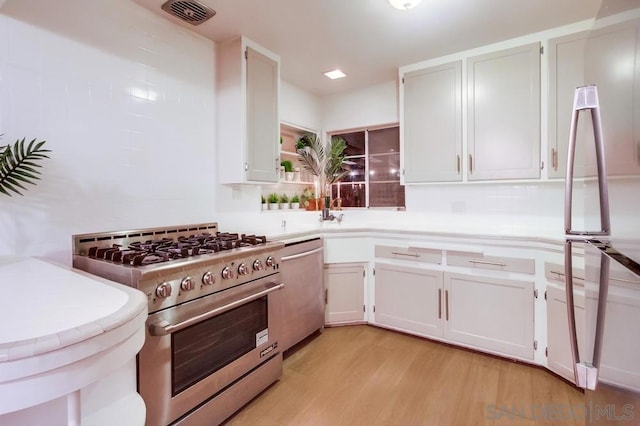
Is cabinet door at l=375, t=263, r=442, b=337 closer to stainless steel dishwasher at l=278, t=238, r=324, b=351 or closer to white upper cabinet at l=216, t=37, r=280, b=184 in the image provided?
stainless steel dishwasher at l=278, t=238, r=324, b=351

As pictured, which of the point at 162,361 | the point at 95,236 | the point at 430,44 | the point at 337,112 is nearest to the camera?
the point at 162,361

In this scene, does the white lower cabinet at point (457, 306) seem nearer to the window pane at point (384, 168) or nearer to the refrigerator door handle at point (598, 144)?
the window pane at point (384, 168)

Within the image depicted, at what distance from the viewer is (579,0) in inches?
80.2

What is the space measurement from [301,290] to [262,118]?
1.46 metres

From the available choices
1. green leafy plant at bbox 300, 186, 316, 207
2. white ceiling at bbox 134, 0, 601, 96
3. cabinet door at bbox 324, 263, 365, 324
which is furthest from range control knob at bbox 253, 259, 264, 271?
green leafy plant at bbox 300, 186, 316, 207

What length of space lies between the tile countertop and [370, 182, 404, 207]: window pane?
3009mm

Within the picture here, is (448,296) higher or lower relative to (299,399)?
higher

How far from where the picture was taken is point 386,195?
12.1ft

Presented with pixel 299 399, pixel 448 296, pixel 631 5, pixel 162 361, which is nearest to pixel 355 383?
pixel 299 399

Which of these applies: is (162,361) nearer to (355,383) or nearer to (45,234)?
(45,234)

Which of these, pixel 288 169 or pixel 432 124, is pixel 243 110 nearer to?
pixel 288 169

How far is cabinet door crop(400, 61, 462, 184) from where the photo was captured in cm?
280

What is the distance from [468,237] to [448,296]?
493 millimetres

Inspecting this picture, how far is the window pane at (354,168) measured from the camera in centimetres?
387
